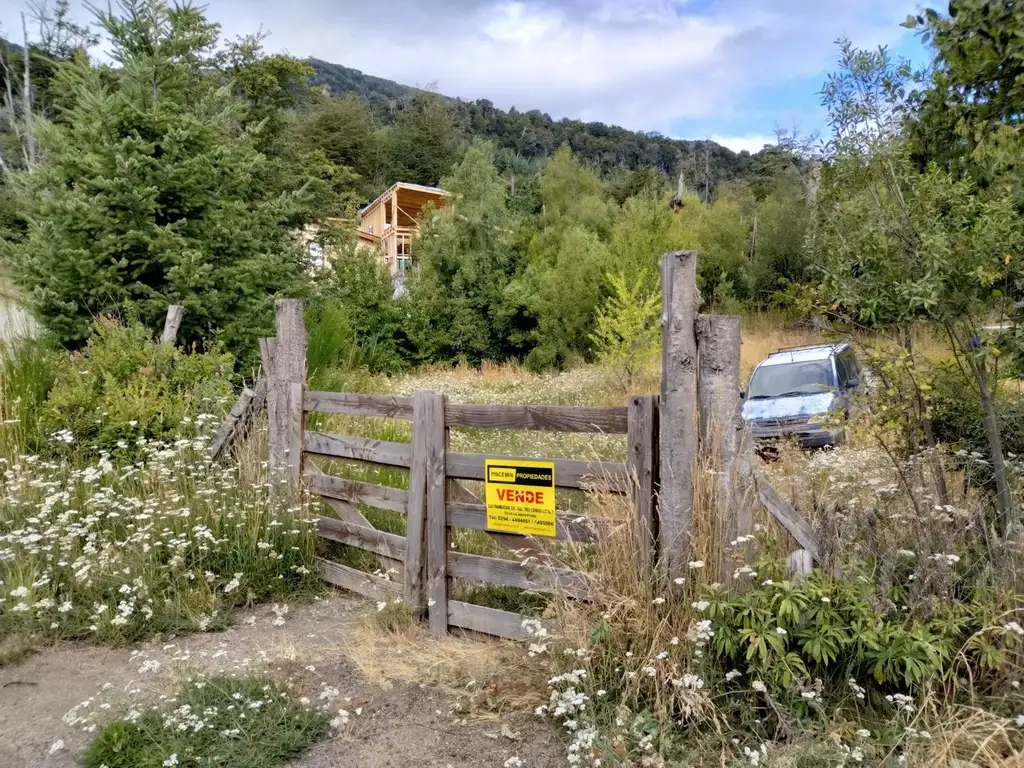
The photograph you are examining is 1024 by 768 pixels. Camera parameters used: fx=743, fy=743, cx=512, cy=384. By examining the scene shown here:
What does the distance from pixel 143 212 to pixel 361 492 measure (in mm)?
5203

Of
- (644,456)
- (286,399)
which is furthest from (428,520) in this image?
(286,399)

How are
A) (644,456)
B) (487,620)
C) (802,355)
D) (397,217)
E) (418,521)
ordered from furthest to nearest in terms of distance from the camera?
(397,217), (802,355), (418,521), (487,620), (644,456)

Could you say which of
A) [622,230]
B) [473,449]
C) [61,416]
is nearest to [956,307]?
[473,449]

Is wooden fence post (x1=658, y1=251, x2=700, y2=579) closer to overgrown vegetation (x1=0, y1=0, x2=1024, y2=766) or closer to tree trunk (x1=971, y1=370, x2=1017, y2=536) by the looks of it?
overgrown vegetation (x1=0, y1=0, x2=1024, y2=766)

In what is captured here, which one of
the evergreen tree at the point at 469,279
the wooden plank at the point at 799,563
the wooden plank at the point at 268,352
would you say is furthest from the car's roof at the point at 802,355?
the evergreen tree at the point at 469,279

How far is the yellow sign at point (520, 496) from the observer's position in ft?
14.7

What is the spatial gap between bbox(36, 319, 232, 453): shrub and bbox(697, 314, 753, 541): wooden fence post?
473cm

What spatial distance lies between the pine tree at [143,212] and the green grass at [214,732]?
582 centimetres

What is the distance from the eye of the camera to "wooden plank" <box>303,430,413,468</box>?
17.9ft

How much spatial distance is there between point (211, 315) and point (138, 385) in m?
1.96

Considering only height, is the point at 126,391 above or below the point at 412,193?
below

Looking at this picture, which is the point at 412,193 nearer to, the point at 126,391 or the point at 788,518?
the point at 126,391

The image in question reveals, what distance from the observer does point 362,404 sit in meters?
5.82

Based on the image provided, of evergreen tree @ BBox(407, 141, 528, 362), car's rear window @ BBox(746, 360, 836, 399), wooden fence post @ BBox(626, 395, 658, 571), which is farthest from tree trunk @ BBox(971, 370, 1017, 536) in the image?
evergreen tree @ BBox(407, 141, 528, 362)
